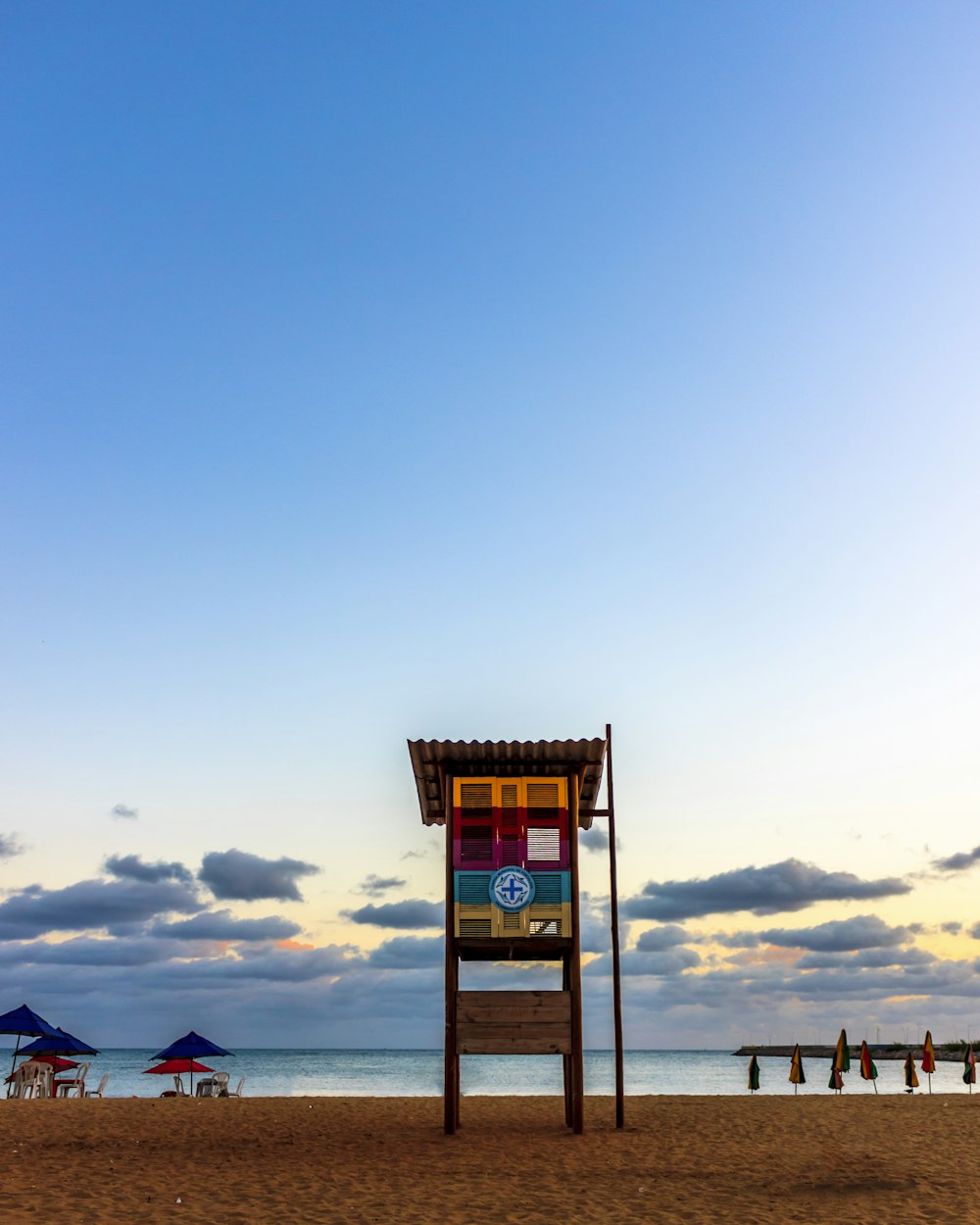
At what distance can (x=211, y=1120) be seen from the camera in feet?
73.7

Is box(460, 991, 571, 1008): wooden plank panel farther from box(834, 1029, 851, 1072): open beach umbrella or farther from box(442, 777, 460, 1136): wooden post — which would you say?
box(834, 1029, 851, 1072): open beach umbrella

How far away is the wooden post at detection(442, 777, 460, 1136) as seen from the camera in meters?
18.7

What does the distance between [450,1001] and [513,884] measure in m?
2.32

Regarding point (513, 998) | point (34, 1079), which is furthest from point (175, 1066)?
point (513, 998)

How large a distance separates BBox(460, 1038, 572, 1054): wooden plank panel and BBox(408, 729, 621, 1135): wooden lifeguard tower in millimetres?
17

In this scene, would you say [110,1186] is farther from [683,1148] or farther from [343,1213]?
[683,1148]

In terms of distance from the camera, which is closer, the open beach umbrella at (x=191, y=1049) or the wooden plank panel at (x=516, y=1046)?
the wooden plank panel at (x=516, y=1046)

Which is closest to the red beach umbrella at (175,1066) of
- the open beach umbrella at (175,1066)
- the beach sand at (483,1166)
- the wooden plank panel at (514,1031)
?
the open beach umbrella at (175,1066)

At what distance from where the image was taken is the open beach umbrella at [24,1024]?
→ 29.7 metres

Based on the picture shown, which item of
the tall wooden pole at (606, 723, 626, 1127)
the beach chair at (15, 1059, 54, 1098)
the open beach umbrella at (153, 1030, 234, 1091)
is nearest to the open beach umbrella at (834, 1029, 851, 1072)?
the tall wooden pole at (606, 723, 626, 1127)

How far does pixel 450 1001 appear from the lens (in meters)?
18.8

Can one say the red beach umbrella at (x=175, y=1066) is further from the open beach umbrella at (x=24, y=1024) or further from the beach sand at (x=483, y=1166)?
the beach sand at (x=483, y=1166)

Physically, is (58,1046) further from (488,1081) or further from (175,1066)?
(488,1081)

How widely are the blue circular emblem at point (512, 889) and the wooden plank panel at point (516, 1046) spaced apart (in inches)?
88.0
